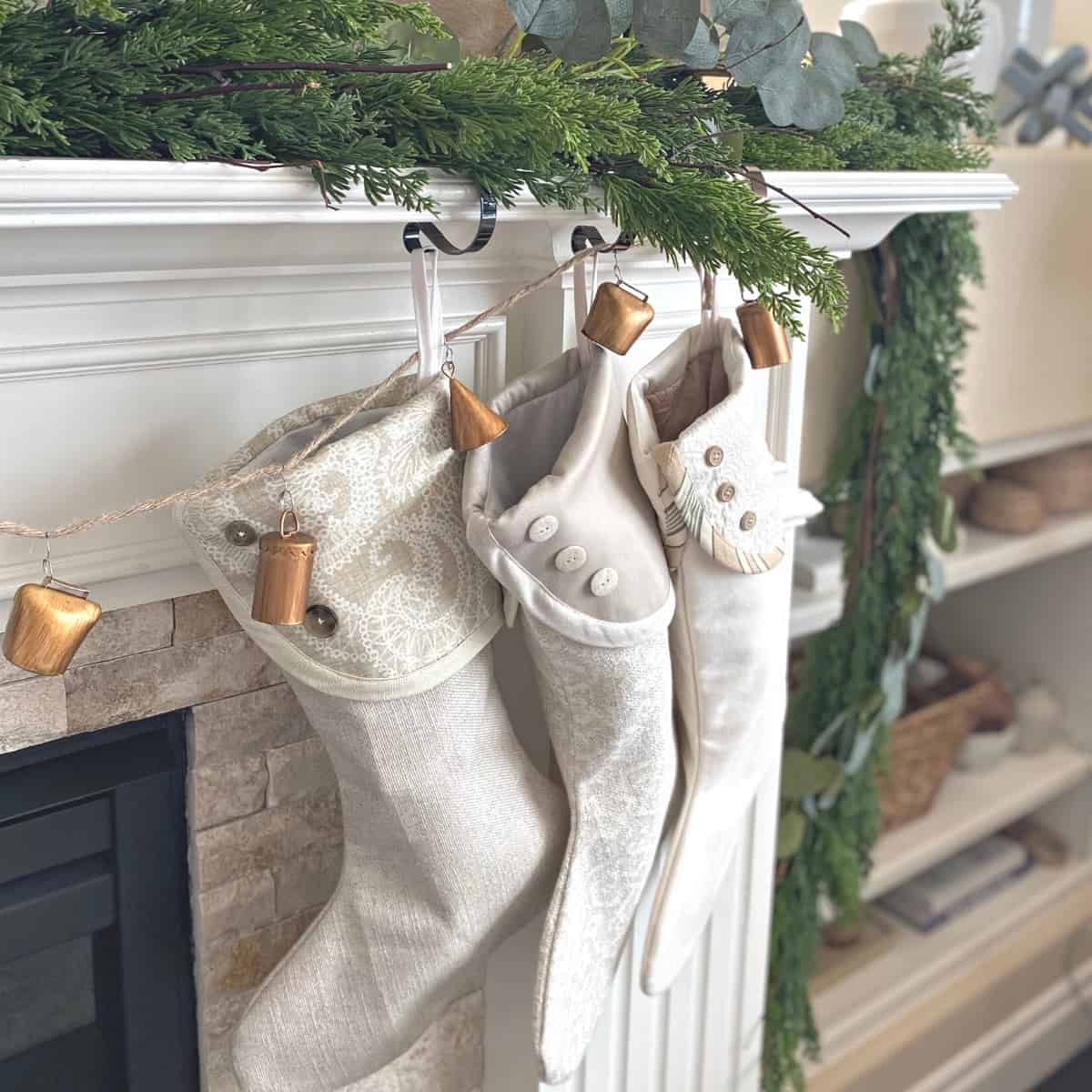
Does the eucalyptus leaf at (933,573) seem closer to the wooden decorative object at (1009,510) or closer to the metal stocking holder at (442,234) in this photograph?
the wooden decorative object at (1009,510)

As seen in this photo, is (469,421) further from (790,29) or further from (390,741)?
(790,29)

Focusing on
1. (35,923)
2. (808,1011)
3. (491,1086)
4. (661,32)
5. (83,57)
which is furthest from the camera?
(808,1011)

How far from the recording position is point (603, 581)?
0.74 m

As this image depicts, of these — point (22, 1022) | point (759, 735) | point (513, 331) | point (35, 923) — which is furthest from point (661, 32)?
point (22, 1022)

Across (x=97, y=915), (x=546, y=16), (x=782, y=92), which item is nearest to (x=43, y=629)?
(x=97, y=915)

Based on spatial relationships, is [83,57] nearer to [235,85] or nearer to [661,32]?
[235,85]

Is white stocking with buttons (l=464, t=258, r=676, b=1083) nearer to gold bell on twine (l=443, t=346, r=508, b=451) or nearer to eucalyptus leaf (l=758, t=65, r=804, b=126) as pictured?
gold bell on twine (l=443, t=346, r=508, b=451)

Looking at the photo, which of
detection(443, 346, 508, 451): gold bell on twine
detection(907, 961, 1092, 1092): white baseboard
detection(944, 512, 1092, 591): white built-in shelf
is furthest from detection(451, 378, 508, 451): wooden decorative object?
detection(907, 961, 1092, 1092): white baseboard

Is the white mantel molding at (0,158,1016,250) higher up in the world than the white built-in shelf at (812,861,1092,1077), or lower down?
higher up

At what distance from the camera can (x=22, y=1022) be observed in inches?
35.9

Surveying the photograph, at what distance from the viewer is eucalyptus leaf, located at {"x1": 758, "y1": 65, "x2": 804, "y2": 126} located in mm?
762

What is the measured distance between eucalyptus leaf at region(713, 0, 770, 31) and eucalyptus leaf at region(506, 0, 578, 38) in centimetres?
10

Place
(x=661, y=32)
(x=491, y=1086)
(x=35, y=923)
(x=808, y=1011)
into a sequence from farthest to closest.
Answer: (x=808, y=1011)
(x=491, y=1086)
(x=35, y=923)
(x=661, y=32)

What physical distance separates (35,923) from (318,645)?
320mm
